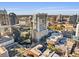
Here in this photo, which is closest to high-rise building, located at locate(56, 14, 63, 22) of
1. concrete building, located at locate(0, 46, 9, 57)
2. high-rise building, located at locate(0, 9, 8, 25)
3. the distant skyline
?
the distant skyline

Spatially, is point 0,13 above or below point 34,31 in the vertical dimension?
above

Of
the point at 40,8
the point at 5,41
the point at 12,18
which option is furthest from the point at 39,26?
the point at 5,41

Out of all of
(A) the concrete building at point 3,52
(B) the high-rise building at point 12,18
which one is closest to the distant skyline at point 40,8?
(B) the high-rise building at point 12,18

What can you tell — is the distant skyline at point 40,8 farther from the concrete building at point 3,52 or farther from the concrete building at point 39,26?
the concrete building at point 3,52

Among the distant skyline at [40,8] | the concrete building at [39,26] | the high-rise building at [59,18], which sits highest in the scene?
the distant skyline at [40,8]

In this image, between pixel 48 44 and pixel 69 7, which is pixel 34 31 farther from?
pixel 69 7

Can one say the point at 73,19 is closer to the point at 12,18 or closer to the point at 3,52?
the point at 12,18

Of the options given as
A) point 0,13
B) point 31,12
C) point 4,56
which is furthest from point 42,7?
point 4,56

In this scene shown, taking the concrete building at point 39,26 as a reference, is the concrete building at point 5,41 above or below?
below
